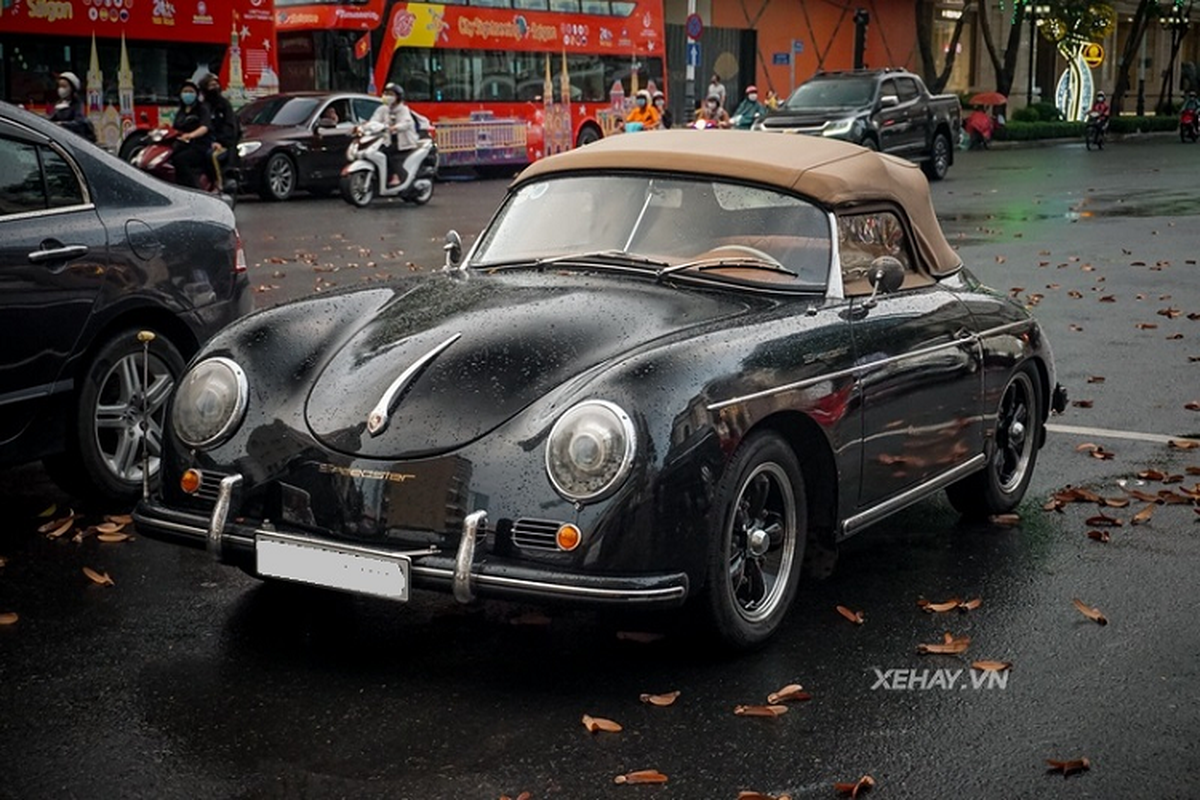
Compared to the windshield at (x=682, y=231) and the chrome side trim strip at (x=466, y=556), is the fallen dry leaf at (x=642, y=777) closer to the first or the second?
the chrome side trim strip at (x=466, y=556)

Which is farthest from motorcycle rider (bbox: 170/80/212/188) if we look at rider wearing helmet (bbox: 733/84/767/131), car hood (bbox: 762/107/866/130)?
rider wearing helmet (bbox: 733/84/767/131)

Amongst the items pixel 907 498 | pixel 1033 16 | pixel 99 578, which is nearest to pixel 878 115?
pixel 907 498

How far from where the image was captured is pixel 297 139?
1094 inches

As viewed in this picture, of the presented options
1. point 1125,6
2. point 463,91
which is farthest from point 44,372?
point 1125,6

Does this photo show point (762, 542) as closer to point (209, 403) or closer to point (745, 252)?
point (745, 252)

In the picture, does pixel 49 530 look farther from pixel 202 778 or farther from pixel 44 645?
pixel 202 778

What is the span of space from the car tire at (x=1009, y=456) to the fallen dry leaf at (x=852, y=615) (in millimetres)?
1348

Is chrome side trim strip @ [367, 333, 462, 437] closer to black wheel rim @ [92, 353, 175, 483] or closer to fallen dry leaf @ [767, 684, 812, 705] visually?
fallen dry leaf @ [767, 684, 812, 705]

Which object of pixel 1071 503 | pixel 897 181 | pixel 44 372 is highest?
pixel 897 181

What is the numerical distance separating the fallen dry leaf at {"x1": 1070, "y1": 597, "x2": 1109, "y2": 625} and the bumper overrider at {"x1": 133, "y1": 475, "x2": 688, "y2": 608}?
1618mm

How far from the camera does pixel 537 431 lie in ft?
16.1

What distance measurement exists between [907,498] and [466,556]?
6.54 feet

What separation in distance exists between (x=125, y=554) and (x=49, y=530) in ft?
1.62

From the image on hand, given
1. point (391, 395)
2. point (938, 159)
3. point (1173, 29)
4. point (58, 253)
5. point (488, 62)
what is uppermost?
point (1173, 29)
